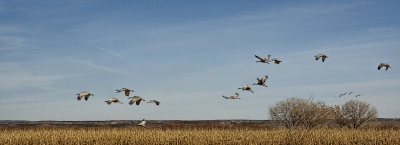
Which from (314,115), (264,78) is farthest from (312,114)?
(264,78)

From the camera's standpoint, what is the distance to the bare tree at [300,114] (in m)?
37.7

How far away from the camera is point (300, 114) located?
37.7m

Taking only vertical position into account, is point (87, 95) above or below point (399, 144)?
above

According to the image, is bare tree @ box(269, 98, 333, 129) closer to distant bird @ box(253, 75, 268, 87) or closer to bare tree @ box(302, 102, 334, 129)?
bare tree @ box(302, 102, 334, 129)

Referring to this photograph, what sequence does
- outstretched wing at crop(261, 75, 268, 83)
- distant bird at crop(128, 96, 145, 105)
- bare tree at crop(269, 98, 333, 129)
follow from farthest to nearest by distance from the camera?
bare tree at crop(269, 98, 333, 129) → outstretched wing at crop(261, 75, 268, 83) → distant bird at crop(128, 96, 145, 105)

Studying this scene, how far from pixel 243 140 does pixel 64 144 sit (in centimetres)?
975

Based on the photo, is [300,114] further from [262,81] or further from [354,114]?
[262,81]

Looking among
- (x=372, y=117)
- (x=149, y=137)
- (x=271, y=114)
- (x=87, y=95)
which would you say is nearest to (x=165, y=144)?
(x=149, y=137)

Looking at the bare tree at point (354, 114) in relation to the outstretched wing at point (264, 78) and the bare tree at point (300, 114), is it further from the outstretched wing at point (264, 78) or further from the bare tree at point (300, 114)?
the outstretched wing at point (264, 78)

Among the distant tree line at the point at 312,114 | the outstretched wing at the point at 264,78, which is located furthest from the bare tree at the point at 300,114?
the outstretched wing at the point at 264,78

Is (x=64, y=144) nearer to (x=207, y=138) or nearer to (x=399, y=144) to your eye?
(x=207, y=138)

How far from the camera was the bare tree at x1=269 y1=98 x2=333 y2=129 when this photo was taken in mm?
37719

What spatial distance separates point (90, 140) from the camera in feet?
76.2

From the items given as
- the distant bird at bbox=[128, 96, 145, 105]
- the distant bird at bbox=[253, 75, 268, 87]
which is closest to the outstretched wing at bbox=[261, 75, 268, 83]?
the distant bird at bbox=[253, 75, 268, 87]
